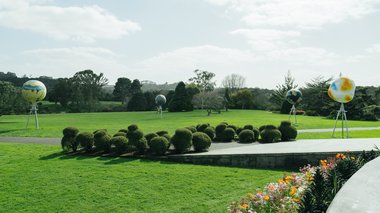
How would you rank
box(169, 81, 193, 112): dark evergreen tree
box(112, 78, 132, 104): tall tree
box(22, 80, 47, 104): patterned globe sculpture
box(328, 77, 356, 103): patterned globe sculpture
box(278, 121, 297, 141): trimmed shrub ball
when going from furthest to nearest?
box(112, 78, 132, 104): tall tree
box(169, 81, 193, 112): dark evergreen tree
box(22, 80, 47, 104): patterned globe sculpture
box(328, 77, 356, 103): patterned globe sculpture
box(278, 121, 297, 141): trimmed shrub ball

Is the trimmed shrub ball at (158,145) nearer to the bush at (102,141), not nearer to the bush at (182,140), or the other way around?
the bush at (182,140)

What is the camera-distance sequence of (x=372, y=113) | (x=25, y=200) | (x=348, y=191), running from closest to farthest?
1. (x=348, y=191)
2. (x=25, y=200)
3. (x=372, y=113)

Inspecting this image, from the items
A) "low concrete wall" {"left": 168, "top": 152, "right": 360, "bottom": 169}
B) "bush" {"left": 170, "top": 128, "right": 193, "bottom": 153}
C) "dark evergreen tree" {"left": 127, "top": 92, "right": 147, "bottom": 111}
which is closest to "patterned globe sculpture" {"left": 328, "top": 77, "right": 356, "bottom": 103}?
"low concrete wall" {"left": 168, "top": 152, "right": 360, "bottom": 169}

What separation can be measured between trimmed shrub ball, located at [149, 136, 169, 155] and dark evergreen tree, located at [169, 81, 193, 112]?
148ft

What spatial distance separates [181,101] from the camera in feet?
191

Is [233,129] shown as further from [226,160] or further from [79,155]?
[79,155]

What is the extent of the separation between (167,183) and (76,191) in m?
2.55

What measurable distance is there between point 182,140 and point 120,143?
2636 mm

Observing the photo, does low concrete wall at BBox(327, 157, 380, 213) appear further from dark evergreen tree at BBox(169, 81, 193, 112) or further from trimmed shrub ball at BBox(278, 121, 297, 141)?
dark evergreen tree at BBox(169, 81, 193, 112)

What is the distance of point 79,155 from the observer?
13.7 metres

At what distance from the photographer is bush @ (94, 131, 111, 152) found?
13.8 meters

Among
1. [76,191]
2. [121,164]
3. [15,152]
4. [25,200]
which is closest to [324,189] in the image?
[76,191]

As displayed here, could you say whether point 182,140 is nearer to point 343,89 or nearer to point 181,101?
point 343,89

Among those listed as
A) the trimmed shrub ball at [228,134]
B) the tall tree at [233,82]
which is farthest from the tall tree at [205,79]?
the trimmed shrub ball at [228,134]
